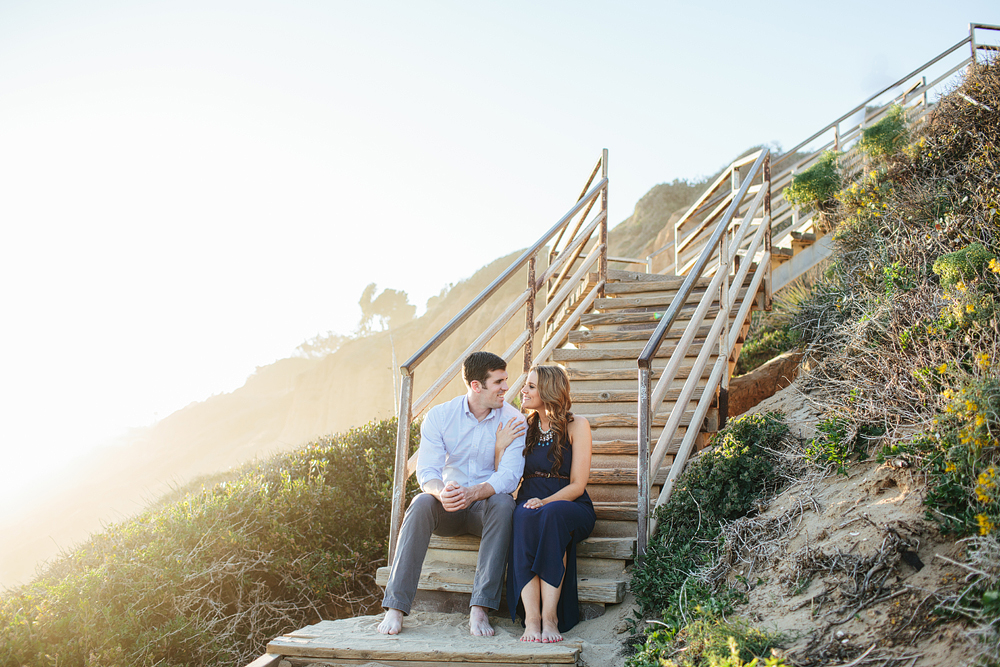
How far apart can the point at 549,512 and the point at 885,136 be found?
18.6ft

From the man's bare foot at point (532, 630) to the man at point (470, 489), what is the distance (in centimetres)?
16

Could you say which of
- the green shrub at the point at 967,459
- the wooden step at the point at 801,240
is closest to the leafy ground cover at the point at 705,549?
the green shrub at the point at 967,459

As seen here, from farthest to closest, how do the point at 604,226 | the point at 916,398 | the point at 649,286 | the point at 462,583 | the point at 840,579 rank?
the point at 604,226, the point at 649,286, the point at 462,583, the point at 916,398, the point at 840,579

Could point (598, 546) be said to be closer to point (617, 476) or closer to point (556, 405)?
point (617, 476)

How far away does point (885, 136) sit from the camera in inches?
247

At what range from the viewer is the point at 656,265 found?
18438 mm

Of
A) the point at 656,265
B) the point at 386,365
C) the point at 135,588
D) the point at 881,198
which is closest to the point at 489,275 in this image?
the point at 386,365

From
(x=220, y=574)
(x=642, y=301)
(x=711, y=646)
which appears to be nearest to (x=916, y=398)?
(x=711, y=646)

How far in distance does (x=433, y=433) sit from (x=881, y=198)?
4347mm

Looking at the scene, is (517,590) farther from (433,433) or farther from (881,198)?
(881,198)

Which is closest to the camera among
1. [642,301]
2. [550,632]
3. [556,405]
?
[550,632]

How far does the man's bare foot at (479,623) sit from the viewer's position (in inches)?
108

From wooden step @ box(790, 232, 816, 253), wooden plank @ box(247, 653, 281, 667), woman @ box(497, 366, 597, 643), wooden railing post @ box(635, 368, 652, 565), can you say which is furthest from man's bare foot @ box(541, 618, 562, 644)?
wooden step @ box(790, 232, 816, 253)

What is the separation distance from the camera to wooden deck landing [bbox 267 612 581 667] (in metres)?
2.45
